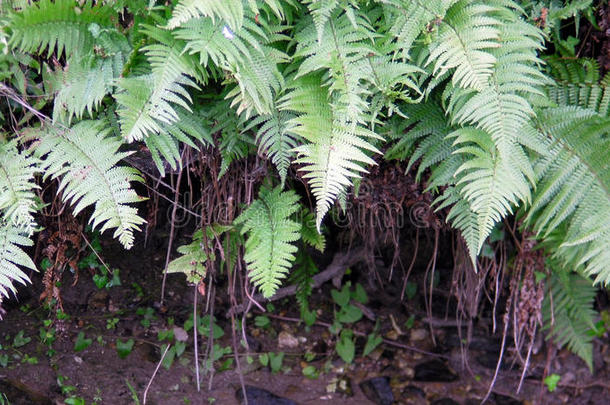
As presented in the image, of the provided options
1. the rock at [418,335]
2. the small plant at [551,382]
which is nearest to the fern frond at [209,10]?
the rock at [418,335]

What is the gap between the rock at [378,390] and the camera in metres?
3.29

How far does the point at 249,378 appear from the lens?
3256mm

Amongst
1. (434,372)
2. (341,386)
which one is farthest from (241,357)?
(434,372)

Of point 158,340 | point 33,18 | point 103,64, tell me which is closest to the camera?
point 33,18

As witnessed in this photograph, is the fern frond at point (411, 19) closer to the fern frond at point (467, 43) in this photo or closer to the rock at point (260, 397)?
the fern frond at point (467, 43)

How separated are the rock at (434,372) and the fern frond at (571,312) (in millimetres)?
641

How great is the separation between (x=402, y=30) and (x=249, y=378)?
2187 mm

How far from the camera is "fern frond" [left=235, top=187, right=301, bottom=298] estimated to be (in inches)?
82.5

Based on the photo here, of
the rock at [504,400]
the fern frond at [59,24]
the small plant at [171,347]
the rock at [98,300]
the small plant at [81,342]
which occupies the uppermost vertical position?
the fern frond at [59,24]

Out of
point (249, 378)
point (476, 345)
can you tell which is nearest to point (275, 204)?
point (249, 378)

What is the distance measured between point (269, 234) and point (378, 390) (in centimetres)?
160

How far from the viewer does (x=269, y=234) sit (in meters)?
2.21

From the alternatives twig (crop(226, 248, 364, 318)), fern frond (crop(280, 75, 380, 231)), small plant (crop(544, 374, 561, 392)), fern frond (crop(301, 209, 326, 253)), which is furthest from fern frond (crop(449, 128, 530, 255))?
small plant (crop(544, 374, 561, 392))

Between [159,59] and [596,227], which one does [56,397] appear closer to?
[159,59]
